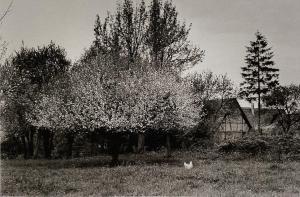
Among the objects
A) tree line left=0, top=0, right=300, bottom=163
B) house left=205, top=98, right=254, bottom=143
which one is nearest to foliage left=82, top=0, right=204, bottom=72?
tree line left=0, top=0, right=300, bottom=163

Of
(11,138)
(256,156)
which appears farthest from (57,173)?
(11,138)

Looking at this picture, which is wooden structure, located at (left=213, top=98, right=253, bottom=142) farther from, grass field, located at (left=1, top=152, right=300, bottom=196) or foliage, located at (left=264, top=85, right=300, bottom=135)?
grass field, located at (left=1, top=152, right=300, bottom=196)

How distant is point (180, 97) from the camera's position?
131ft

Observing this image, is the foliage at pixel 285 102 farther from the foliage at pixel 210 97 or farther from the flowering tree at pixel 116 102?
the flowering tree at pixel 116 102

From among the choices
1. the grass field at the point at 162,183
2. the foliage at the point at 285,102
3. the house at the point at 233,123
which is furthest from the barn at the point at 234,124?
the grass field at the point at 162,183

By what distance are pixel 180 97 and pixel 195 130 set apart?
16229 mm

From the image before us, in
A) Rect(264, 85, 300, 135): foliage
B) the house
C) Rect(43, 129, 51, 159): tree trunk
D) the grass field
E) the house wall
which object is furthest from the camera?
the house wall

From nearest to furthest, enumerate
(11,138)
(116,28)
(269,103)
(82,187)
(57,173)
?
1. (82,187)
2. (57,173)
3. (116,28)
4. (11,138)
5. (269,103)

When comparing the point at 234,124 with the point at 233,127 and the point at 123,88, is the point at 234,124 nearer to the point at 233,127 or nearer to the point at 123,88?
the point at 233,127

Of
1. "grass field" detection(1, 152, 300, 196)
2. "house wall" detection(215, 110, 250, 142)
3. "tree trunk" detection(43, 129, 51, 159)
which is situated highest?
"house wall" detection(215, 110, 250, 142)

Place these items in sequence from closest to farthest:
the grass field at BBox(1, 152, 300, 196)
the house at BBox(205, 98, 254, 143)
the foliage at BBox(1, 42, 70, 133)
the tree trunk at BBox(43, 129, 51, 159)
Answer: the grass field at BBox(1, 152, 300, 196) < the foliage at BBox(1, 42, 70, 133) < the tree trunk at BBox(43, 129, 51, 159) < the house at BBox(205, 98, 254, 143)

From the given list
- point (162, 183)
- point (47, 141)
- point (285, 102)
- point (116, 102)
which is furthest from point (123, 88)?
point (285, 102)

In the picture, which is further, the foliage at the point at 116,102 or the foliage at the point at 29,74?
the foliage at the point at 29,74

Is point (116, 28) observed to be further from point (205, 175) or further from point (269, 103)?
point (269, 103)
